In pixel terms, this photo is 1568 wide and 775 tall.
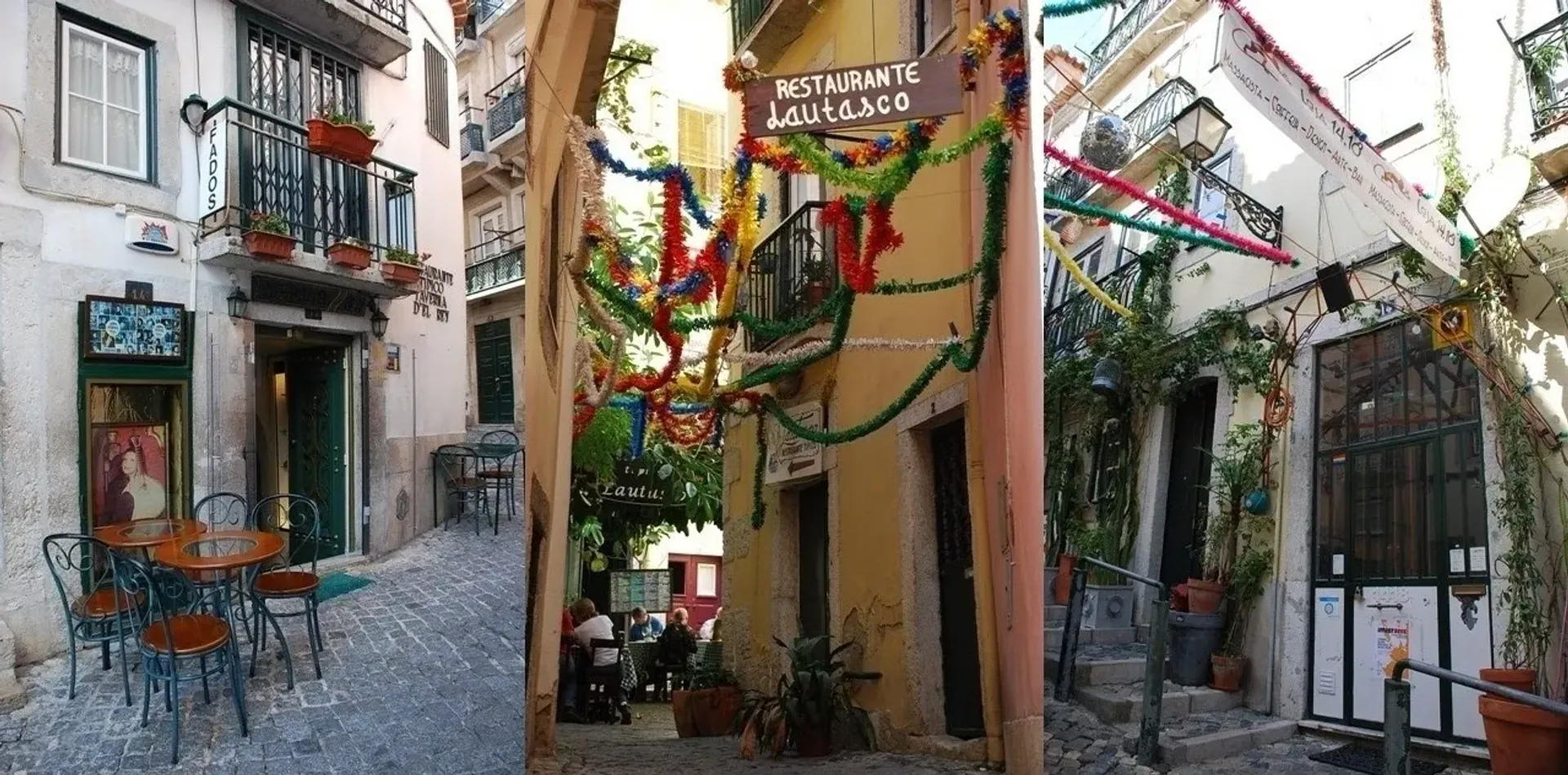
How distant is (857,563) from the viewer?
5.19ft

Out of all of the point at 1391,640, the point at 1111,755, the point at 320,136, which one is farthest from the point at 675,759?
the point at 1391,640

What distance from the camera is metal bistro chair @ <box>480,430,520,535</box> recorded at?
1509 millimetres

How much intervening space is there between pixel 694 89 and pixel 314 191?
0.54 metres

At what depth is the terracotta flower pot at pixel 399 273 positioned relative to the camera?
1.42 meters

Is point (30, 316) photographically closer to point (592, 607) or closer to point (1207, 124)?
point (592, 607)

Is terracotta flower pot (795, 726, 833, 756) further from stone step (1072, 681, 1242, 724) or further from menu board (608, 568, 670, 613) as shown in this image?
stone step (1072, 681, 1242, 724)

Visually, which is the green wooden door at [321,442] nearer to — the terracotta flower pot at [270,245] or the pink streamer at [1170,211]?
the terracotta flower pot at [270,245]

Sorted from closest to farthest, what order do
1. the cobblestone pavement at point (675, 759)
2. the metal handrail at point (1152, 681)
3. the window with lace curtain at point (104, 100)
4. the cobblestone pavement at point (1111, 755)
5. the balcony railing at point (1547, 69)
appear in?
the window with lace curtain at point (104, 100) → the cobblestone pavement at point (675, 759) → the cobblestone pavement at point (1111, 755) → the metal handrail at point (1152, 681) → the balcony railing at point (1547, 69)

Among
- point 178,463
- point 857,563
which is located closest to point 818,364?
point 857,563

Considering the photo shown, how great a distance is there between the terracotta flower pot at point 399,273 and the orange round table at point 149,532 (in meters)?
0.40

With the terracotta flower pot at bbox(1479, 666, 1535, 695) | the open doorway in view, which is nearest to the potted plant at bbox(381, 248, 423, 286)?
the open doorway

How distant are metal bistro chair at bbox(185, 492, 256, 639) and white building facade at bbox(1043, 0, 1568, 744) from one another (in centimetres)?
162

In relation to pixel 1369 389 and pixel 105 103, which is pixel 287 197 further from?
pixel 1369 389

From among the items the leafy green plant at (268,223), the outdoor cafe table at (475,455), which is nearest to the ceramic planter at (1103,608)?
the outdoor cafe table at (475,455)
